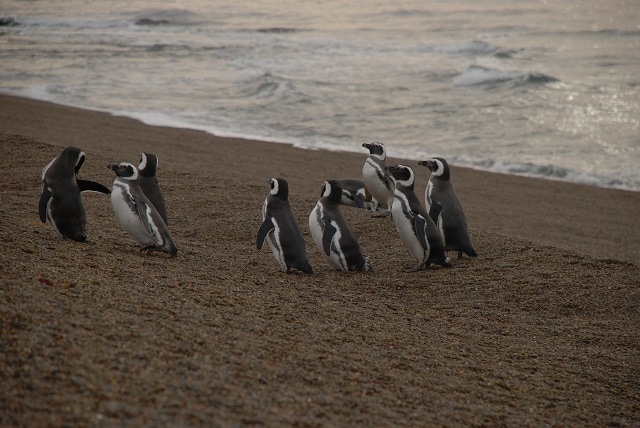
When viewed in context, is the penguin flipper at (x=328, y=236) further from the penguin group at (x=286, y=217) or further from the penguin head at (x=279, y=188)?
the penguin head at (x=279, y=188)

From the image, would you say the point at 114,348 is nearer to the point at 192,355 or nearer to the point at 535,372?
the point at 192,355

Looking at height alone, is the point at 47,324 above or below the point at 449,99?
above

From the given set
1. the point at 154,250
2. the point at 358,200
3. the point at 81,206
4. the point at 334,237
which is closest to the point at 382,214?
the point at 358,200

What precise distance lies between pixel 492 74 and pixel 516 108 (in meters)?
4.57

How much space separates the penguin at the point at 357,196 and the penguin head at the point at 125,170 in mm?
3052

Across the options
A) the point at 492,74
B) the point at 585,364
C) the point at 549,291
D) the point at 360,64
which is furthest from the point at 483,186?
the point at 360,64

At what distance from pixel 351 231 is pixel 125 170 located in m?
1.99

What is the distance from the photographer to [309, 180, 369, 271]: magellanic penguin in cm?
637

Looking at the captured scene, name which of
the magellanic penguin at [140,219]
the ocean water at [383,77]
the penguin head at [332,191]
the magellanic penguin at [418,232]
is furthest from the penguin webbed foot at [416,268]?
the ocean water at [383,77]

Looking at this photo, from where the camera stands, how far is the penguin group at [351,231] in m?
6.16

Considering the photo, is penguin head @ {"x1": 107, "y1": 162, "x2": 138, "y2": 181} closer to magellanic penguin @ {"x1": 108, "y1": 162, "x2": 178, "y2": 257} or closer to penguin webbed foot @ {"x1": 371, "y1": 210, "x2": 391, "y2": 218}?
magellanic penguin @ {"x1": 108, "y1": 162, "x2": 178, "y2": 257}

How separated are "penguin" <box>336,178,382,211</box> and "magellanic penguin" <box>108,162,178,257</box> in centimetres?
304

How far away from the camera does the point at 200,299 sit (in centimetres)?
461

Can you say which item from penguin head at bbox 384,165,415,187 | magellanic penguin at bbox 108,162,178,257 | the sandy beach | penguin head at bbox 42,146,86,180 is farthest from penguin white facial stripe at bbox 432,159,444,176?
penguin head at bbox 42,146,86,180
